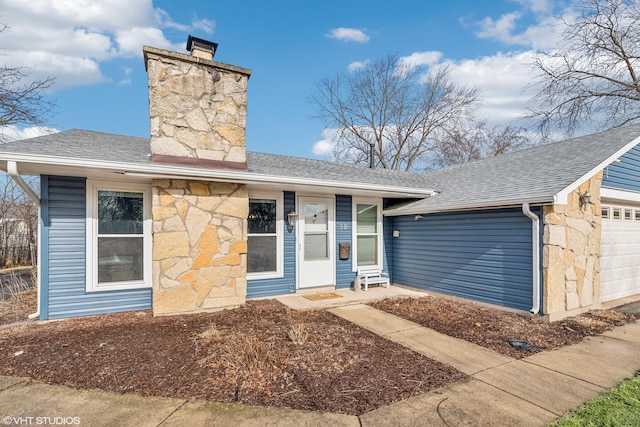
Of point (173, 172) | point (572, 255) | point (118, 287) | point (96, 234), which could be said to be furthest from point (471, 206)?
point (96, 234)

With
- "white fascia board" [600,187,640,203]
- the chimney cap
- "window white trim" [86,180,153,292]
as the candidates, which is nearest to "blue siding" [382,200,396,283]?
"white fascia board" [600,187,640,203]

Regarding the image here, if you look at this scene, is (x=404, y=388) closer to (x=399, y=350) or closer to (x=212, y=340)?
(x=399, y=350)

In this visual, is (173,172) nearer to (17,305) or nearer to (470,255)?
(17,305)

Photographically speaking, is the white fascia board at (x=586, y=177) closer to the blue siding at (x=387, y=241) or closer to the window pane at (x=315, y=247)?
the blue siding at (x=387, y=241)

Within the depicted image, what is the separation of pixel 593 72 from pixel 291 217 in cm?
1696

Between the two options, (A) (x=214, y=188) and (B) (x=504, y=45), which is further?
(B) (x=504, y=45)

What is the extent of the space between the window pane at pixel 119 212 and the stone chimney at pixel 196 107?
106cm

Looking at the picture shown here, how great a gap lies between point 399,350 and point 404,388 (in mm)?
969

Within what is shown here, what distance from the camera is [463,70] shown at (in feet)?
→ 58.6

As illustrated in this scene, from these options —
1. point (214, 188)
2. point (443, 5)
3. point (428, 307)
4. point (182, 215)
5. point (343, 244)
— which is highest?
point (443, 5)

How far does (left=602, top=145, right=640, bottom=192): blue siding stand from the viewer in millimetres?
6371

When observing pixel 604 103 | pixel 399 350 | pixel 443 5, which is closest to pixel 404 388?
pixel 399 350

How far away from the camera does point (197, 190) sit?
537 centimetres

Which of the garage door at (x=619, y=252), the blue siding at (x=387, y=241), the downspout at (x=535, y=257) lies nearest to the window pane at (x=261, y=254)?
the blue siding at (x=387, y=241)
